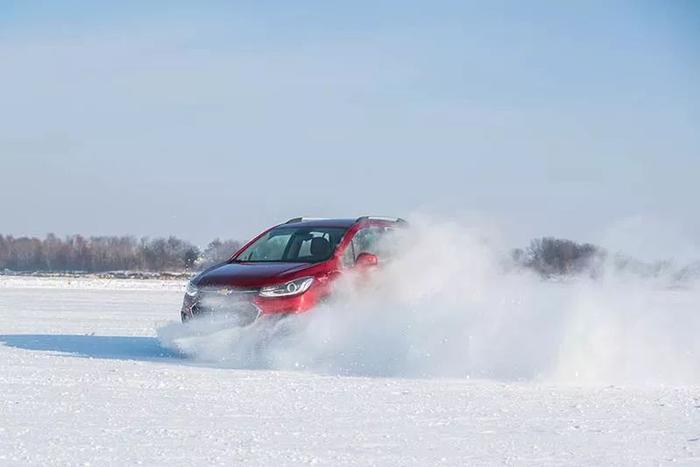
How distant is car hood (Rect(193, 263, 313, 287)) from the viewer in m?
12.3

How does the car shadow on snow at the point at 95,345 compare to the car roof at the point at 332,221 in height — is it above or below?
below

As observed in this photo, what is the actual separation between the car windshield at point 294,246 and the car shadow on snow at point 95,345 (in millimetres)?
1656

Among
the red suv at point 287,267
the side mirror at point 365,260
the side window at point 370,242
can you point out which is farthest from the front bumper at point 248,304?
the side window at point 370,242

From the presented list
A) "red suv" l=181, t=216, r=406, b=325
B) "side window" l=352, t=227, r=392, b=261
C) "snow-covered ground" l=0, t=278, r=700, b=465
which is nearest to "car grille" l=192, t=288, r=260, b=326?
"red suv" l=181, t=216, r=406, b=325

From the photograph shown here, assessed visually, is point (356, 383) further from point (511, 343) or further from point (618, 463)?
point (618, 463)

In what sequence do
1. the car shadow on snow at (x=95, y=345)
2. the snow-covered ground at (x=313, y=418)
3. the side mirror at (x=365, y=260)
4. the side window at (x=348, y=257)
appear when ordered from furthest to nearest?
1. the car shadow on snow at (x=95, y=345)
2. the side window at (x=348, y=257)
3. the side mirror at (x=365, y=260)
4. the snow-covered ground at (x=313, y=418)

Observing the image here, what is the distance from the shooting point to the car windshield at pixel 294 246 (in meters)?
13.2

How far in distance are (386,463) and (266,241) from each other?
794 cm

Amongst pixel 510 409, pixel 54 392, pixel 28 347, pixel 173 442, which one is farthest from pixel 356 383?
pixel 28 347

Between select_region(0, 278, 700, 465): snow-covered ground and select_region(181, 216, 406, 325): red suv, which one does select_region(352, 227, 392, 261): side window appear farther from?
select_region(0, 278, 700, 465): snow-covered ground

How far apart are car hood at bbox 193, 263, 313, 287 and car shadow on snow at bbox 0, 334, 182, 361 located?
3.62 feet

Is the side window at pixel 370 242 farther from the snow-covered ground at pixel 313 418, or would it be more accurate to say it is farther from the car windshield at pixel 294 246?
the snow-covered ground at pixel 313 418

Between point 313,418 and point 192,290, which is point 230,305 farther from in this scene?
point 313,418

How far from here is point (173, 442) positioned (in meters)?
7.05
